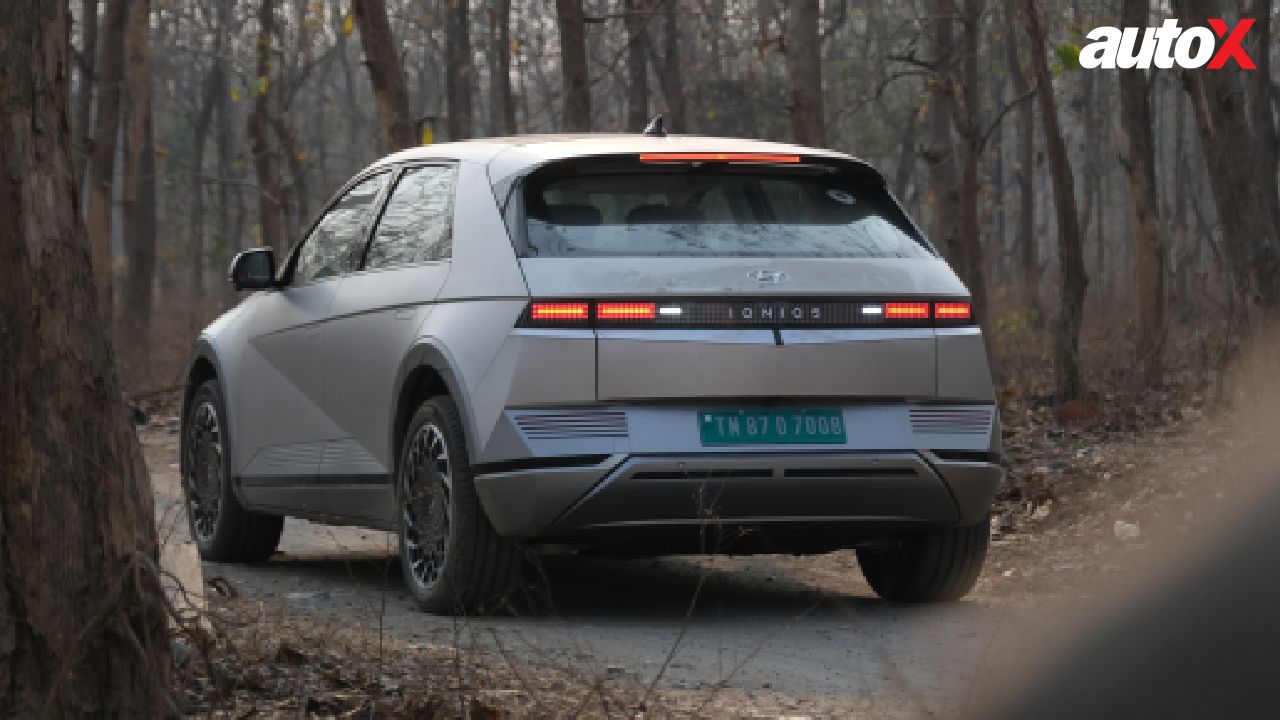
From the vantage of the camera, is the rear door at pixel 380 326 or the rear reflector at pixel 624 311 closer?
the rear reflector at pixel 624 311

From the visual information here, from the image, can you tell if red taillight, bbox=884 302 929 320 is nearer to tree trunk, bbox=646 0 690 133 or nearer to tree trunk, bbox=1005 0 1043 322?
tree trunk, bbox=1005 0 1043 322

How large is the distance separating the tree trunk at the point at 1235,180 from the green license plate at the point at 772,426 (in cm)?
694

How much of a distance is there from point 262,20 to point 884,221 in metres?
25.0

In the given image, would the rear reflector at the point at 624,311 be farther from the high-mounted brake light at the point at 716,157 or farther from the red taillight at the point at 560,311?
the high-mounted brake light at the point at 716,157

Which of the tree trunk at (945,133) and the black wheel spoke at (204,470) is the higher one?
the tree trunk at (945,133)

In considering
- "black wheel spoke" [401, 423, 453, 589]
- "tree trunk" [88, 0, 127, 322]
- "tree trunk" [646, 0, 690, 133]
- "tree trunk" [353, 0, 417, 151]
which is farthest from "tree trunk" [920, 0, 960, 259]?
"black wheel spoke" [401, 423, 453, 589]

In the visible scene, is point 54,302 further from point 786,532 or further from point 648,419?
point 786,532

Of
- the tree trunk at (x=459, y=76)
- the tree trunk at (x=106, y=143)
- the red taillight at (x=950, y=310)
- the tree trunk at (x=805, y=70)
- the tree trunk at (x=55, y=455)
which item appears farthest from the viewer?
the tree trunk at (x=459, y=76)

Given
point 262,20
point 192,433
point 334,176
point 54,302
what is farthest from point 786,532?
point 334,176

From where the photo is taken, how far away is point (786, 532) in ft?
21.7

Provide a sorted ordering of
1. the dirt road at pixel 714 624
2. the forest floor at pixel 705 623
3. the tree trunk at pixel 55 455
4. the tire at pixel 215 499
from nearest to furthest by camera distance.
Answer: the tree trunk at pixel 55 455 < the forest floor at pixel 705 623 < the dirt road at pixel 714 624 < the tire at pixel 215 499

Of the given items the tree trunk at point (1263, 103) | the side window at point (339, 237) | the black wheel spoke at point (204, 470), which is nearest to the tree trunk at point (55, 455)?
the side window at point (339, 237)

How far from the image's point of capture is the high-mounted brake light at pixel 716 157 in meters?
6.74

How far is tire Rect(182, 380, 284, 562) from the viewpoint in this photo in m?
9.04
